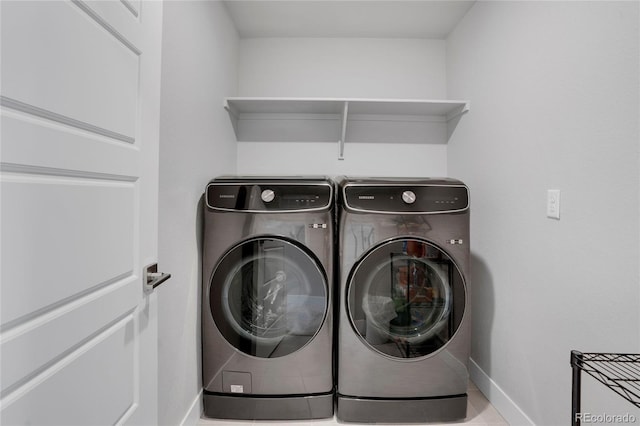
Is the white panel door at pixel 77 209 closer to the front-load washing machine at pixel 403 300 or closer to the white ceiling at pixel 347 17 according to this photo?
the front-load washing machine at pixel 403 300

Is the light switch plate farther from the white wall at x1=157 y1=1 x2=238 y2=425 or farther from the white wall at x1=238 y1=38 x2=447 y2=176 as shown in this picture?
the white wall at x1=157 y1=1 x2=238 y2=425

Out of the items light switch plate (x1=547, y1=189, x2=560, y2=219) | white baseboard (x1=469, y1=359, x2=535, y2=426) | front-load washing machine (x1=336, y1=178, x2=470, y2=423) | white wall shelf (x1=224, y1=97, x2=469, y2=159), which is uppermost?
white wall shelf (x1=224, y1=97, x2=469, y2=159)

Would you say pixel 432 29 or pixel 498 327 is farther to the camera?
pixel 432 29

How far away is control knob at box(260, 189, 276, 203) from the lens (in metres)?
1.58

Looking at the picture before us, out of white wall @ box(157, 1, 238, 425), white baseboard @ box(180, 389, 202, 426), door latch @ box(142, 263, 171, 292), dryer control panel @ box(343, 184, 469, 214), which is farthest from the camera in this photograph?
dryer control panel @ box(343, 184, 469, 214)

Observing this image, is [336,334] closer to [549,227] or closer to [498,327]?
[498,327]

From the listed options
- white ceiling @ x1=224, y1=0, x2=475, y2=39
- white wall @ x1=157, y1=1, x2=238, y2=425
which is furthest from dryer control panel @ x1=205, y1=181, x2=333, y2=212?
white ceiling @ x1=224, y1=0, x2=475, y2=39

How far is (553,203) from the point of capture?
52.0 inches

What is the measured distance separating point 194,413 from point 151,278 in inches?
38.1

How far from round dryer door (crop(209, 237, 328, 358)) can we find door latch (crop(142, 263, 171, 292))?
0.57m

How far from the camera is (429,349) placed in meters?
1.59

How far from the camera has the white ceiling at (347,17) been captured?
6.45ft

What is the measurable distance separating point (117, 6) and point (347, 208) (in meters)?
1.13

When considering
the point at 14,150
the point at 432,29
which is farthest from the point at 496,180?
the point at 14,150
